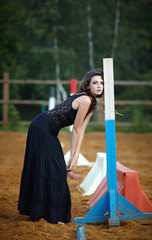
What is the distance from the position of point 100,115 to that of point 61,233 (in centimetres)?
848

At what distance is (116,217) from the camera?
8.03ft

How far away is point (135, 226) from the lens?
96.4 inches

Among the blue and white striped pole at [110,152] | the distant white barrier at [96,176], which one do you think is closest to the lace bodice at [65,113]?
the blue and white striped pole at [110,152]

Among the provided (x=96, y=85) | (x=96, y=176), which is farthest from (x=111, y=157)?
(x=96, y=176)

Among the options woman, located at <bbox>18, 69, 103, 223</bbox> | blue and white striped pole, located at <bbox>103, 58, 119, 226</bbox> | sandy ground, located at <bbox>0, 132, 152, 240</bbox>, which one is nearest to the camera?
sandy ground, located at <bbox>0, 132, 152, 240</bbox>

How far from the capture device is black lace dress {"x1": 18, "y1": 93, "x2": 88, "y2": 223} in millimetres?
2543

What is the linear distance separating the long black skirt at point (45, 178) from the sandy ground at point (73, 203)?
100 millimetres

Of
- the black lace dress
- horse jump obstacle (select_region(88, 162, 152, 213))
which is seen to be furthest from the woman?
horse jump obstacle (select_region(88, 162, 152, 213))

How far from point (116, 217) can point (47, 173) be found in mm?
637

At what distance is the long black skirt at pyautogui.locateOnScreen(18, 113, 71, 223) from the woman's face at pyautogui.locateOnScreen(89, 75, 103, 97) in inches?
16.3

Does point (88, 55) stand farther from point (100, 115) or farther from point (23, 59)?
point (100, 115)

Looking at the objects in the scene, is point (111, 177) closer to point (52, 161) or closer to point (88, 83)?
point (52, 161)

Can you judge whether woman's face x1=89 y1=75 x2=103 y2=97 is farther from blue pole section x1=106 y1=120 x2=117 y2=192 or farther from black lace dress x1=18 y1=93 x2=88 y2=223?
blue pole section x1=106 y1=120 x2=117 y2=192

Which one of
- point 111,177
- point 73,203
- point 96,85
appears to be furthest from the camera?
point 73,203
